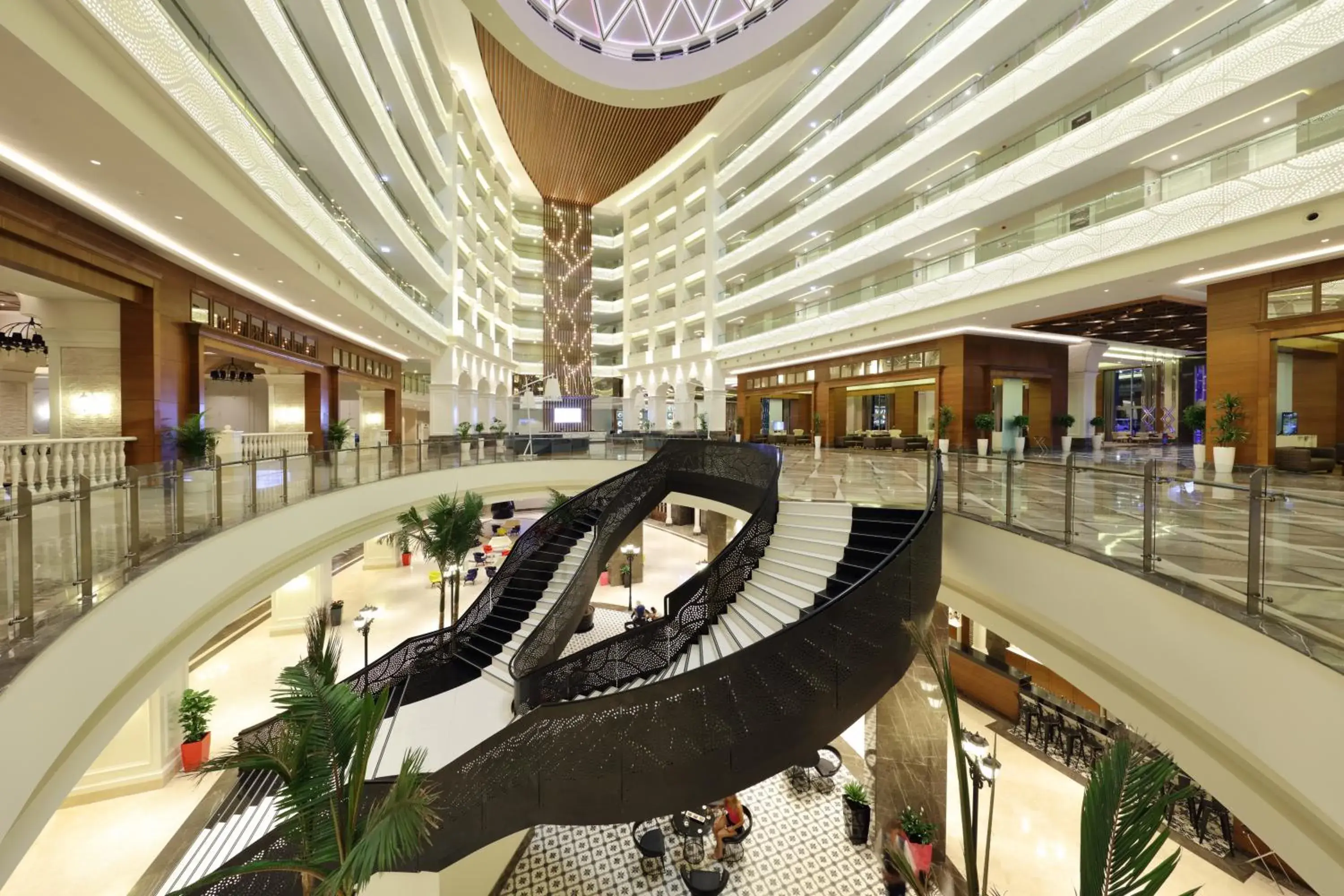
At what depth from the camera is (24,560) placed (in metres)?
3.26

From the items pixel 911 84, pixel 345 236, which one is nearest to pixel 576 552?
pixel 345 236

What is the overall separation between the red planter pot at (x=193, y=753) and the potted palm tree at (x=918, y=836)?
1181 centimetres

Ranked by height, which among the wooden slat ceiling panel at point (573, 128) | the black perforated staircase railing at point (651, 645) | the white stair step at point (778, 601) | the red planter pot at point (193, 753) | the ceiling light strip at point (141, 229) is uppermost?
the wooden slat ceiling panel at point (573, 128)

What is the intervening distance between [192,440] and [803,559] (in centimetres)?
1058

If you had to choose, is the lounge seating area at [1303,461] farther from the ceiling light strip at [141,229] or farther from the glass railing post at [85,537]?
the ceiling light strip at [141,229]

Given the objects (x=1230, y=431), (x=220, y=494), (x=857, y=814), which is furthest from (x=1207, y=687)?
(x=1230, y=431)

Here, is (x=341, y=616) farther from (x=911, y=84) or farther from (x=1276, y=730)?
(x=911, y=84)

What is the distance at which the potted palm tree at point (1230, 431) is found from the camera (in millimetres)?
10906

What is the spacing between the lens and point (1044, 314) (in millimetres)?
14984

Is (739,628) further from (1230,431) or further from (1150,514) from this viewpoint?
(1230,431)

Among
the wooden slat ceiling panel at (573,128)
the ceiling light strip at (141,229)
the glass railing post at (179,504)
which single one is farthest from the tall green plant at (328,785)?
the wooden slat ceiling panel at (573,128)

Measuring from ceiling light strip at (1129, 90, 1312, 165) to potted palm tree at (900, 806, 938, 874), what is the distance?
14.5 metres

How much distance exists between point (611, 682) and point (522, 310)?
A: 33579 mm

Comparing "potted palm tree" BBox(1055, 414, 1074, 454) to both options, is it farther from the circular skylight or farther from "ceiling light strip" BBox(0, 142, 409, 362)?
"ceiling light strip" BBox(0, 142, 409, 362)
